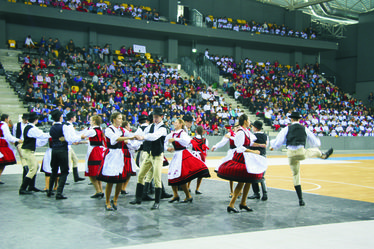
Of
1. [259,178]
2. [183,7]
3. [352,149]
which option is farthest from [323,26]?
[259,178]

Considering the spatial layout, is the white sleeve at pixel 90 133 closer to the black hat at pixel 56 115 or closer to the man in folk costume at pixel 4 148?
the black hat at pixel 56 115

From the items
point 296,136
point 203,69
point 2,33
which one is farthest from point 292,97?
point 296,136

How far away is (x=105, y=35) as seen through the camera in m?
34.2

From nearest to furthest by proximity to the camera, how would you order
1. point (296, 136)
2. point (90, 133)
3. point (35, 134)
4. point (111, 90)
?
point (296, 136), point (90, 133), point (35, 134), point (111, 90)

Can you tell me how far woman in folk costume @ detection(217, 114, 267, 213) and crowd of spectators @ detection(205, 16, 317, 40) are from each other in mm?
30678

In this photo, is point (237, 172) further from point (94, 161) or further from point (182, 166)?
point (94, 161)

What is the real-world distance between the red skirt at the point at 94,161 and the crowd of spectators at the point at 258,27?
1151 inches

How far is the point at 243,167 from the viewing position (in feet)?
25.0

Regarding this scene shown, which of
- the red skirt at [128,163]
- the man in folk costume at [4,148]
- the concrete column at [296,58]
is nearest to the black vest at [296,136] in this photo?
the red skirt at [128,163]

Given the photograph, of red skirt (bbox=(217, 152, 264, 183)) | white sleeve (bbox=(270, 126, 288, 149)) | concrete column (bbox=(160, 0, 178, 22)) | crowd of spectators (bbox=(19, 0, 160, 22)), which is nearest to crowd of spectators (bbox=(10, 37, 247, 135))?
crowd of spectators (bbox=(19, 0, 160, 22))

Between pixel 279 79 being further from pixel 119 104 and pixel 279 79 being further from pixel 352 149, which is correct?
pixel 119 104

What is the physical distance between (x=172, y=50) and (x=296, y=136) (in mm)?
29101

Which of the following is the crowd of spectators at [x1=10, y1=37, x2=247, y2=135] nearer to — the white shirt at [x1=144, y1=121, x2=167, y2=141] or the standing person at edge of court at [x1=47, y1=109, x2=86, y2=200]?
the standing person at edge of court at [x1=47, y1=109, x2=86, y2=200]

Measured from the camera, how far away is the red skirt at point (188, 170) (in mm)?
8469
